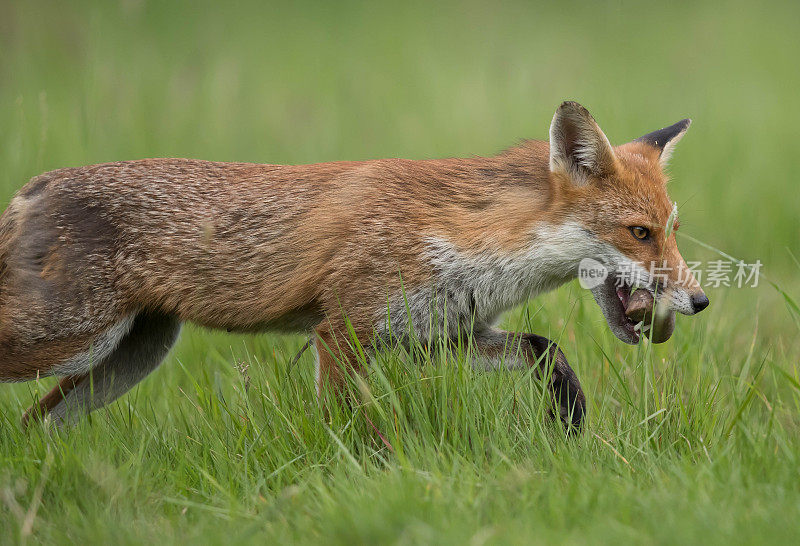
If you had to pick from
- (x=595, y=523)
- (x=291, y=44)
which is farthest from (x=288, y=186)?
(x=291, y=44)

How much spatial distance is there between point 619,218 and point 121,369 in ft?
10.7

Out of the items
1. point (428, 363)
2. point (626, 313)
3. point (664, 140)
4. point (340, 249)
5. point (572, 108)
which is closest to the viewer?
point (428, 363)

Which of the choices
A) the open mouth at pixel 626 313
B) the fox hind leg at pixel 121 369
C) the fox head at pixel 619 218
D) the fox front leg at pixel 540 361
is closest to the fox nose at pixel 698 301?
the fox head at pixel 619 218

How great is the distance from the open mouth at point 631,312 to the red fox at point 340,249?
0.02 metres

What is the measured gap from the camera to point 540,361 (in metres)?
4.72

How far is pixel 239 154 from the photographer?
31.6ft

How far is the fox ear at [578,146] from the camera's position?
4.47 meters

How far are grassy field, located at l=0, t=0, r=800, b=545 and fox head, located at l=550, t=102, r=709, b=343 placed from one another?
1.30 feet

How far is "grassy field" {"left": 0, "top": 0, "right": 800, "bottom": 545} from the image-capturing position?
3232 mm

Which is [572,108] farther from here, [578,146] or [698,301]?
[698,301]

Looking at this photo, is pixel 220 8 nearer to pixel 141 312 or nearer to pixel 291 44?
pixel 291 44

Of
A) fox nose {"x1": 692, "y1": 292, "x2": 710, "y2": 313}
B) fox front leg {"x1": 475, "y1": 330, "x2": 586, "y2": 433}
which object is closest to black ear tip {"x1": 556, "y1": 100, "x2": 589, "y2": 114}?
fox nose {"x1": 692, "y1": 292, "x2": 710, "y2": 313}

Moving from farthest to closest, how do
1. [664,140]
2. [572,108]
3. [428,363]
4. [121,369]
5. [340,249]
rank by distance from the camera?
[121,369], [664,140], [340,249], [572,108], [428,363]

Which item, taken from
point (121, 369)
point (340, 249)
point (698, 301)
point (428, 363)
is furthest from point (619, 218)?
point (121, 369)
